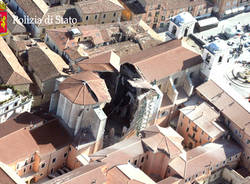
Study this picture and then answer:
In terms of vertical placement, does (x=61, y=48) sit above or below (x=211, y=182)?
above

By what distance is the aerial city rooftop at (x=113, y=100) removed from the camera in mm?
118438

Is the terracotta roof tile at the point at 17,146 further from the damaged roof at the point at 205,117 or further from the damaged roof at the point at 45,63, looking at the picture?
the damaged roof at the point at 205,117

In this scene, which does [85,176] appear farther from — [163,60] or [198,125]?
[163,60]

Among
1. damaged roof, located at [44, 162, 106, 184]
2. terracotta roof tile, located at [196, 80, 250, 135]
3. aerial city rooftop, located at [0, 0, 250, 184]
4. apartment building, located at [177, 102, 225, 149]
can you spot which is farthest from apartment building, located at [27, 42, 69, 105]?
terracotta roof tile, located at [196, 80, 250, 135]

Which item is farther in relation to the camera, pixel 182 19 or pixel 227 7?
pixel 227 7

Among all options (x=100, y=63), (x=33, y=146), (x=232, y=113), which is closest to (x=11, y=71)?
(x=100, y=63)

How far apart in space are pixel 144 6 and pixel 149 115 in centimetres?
3436

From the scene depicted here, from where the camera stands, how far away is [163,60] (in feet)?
434

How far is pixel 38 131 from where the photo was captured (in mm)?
119688

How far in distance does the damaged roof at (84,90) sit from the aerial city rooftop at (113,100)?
18cm

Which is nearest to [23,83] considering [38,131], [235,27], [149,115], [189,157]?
[38,131]

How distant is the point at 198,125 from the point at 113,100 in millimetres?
16254

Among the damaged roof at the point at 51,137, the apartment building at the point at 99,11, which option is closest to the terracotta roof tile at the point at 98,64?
the damaged roof at the point at 51,137

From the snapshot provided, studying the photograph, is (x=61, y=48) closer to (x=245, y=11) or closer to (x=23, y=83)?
(x=23, y=83)
